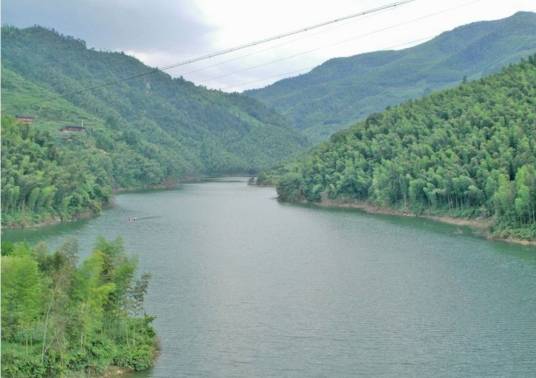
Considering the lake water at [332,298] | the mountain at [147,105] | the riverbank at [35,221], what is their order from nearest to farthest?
the lake water at [332,298] → the riverbank at [35,221] → the mountain at [147,105]

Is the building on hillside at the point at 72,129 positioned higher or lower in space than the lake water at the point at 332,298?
higher

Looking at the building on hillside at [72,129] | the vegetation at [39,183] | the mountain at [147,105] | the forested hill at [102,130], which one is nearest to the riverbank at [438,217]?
the vegetation at [39,183]

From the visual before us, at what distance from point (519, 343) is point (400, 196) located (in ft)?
127

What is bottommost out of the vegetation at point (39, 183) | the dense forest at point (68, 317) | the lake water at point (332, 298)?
the lake water at point (332, 298)

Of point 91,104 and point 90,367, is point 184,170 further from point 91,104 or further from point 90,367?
point 90,367

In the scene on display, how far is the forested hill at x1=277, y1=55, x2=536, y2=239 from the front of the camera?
4750 cm

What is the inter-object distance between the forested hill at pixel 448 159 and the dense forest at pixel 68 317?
27.6 meters

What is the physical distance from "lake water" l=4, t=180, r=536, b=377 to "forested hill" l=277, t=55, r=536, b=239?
3.71 m

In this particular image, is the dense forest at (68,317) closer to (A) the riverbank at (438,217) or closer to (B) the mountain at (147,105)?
(A) the riverbank at (438,217)

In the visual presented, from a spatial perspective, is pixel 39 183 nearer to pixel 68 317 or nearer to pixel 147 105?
pixel 68 317

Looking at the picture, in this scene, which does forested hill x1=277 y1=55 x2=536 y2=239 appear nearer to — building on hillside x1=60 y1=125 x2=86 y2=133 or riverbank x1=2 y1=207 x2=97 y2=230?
riverbank x1=2 y1=207 x2=97 y2=230

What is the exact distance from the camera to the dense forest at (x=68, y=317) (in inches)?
685

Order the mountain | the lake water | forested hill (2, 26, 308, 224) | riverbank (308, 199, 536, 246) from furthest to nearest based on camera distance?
the mountain < forested hill (2, 26, 308, 224) < riverbank (308, 199, 536, 246) < the lake water

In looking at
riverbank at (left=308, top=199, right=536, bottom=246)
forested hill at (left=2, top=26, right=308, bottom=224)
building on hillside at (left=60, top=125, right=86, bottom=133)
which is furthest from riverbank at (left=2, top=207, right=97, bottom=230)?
building on hillside at (left=60, top=125, right=86, bottom=133)
